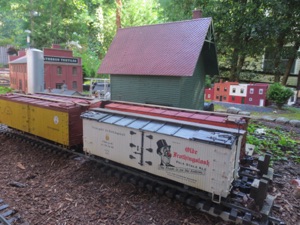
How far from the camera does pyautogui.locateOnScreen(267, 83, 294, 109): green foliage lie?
64.4 ft

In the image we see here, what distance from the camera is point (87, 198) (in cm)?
688

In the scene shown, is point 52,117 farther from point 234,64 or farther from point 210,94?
point 234,64

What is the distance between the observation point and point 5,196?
280 inches

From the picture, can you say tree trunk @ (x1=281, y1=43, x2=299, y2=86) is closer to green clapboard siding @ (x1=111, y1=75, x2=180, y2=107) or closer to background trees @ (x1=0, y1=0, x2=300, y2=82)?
background trees @ (x1=0, y1=0, x2=300, y2=82)

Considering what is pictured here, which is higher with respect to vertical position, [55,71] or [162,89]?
[55,71]

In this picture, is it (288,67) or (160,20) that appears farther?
(160,20)

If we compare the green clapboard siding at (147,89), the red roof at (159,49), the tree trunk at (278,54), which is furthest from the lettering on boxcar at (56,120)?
the tree trunk at (278,54)

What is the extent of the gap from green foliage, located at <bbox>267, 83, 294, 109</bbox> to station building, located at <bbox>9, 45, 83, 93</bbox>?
67.2ft

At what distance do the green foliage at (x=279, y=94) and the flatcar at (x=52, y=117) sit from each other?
658 inches

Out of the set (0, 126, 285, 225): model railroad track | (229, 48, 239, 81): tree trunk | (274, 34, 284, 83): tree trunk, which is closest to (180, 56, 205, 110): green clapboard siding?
(0, 126, 285, 225): model railroad track

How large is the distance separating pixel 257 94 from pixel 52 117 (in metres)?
18.9

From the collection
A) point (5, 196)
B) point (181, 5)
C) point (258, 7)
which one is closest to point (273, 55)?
point (258, 7)

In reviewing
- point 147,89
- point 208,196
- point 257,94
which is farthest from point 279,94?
point 208,196

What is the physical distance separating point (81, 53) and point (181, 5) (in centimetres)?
1810
